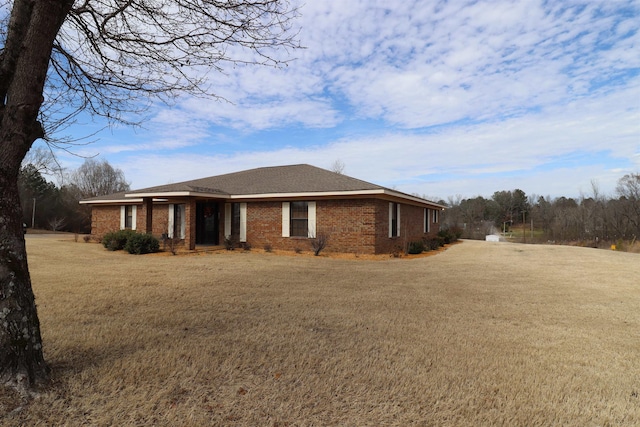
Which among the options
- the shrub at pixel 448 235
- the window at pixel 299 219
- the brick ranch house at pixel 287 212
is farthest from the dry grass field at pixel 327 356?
the shrub at pixel 448 235

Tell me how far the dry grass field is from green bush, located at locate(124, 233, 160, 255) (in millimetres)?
7207

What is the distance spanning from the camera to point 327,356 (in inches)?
143

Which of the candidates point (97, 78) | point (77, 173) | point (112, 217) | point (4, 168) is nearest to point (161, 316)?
point (4, 168)

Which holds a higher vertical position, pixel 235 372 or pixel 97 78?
pixel 97 78

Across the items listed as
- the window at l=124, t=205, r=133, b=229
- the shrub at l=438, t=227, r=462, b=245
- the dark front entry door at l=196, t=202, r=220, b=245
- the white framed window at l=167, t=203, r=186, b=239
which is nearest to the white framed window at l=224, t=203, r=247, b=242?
the dark front entry door at l=196, t=202, r=220, b=245

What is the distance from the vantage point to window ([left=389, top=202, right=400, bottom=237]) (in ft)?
52.1

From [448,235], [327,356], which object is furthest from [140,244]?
[448,235]

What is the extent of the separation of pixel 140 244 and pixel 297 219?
6.32 meters

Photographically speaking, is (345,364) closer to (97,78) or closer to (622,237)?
(97,78)

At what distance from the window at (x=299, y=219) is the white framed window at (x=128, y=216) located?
33.4 ft

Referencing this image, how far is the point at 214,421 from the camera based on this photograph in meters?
2.49

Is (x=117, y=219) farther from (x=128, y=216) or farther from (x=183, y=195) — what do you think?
(x=183, y=195)

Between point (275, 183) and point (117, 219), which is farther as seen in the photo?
point (117, 219)

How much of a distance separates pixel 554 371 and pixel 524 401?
87 cm
